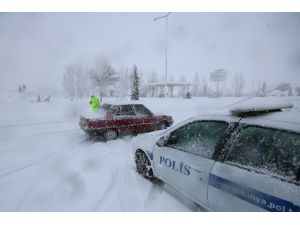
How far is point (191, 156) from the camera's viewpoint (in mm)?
2328

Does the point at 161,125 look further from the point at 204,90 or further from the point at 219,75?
the point at 204,90

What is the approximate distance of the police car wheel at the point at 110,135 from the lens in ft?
18.7

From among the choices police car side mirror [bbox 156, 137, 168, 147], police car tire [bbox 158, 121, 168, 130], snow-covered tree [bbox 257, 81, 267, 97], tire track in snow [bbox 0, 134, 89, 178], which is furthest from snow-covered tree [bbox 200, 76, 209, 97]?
police car side mirror [bbox 156, 137, 168, 147]

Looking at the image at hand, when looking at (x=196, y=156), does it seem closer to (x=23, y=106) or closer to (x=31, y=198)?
(x=31, y=198)

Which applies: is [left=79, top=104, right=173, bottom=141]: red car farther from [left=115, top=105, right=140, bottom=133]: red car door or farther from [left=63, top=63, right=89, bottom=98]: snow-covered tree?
[left=63, top=63, right=89, bottom=98]: snow-covered tree

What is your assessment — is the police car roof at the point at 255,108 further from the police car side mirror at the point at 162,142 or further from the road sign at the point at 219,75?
the road sign at the point at 219,75

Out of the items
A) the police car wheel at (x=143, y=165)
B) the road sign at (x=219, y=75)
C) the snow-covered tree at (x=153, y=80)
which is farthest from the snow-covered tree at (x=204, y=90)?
the police car wheel at (x=143, y=165)

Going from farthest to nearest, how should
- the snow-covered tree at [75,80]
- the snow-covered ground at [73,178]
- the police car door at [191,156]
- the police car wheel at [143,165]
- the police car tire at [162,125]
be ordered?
the snow-covered tree at [75,80], the police car tire at [162,125], the police car wheel at [143,165], the snow-covered ground at [73,178], the police car door at [191,156]

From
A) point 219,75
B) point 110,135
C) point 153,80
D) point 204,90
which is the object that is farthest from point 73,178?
point 204,90

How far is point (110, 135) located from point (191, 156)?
3871mm

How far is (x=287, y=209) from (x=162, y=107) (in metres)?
10.7

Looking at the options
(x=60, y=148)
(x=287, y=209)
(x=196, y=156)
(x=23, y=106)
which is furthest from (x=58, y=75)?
(x=287, y=209)

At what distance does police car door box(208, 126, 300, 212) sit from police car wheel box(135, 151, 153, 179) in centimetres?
133
